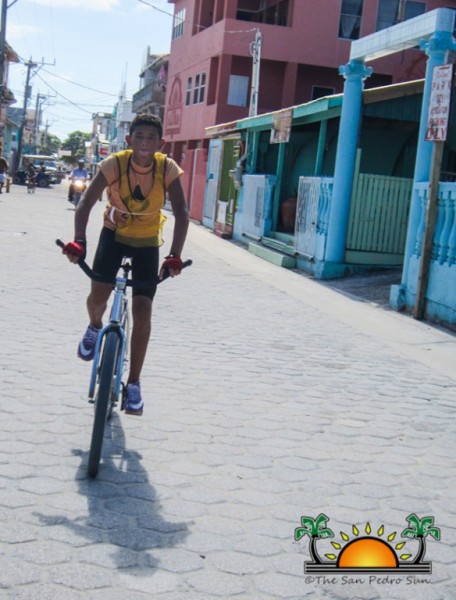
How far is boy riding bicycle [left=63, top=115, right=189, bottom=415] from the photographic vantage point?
4715 millimetres

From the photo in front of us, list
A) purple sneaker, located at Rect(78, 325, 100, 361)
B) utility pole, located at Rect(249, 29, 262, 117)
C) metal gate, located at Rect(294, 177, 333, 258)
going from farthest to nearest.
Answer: utility pole, located at Rect(249, 29, 262, 117) → metal gate, located at Rect(294, 177, 333, 258) → purple sneaker, located at Rect(78, 325, 100, 361)

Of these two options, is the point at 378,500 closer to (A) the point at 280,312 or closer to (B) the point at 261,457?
(B) the point at 261,457

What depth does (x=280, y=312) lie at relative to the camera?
421 inches

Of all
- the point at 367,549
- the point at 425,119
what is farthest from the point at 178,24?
the point at 367,549

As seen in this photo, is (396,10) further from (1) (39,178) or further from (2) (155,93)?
(1) (39,178)

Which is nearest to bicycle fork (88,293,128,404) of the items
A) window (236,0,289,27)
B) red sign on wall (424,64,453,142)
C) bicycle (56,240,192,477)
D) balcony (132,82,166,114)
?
bicycle (56,240,192,477)

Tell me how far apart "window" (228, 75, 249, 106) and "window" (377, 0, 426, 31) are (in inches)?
228

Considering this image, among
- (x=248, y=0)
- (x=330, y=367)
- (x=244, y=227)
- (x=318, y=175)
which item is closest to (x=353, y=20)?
(x=248, y=0)

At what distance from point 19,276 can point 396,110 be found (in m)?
7.93

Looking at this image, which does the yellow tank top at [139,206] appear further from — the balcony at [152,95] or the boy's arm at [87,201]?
the balcony at [152,95]

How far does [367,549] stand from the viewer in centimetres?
349

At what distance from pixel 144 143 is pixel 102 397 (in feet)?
4.68

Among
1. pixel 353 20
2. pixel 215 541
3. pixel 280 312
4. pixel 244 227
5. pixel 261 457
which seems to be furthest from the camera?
pixel 353 20

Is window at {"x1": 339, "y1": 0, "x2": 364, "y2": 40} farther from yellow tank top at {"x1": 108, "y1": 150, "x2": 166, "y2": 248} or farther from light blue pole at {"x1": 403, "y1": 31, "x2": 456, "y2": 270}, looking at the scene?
Answer: yellow tank top at {"x1": 108, "y1": 150, "x2": 166, "y2": 248}
